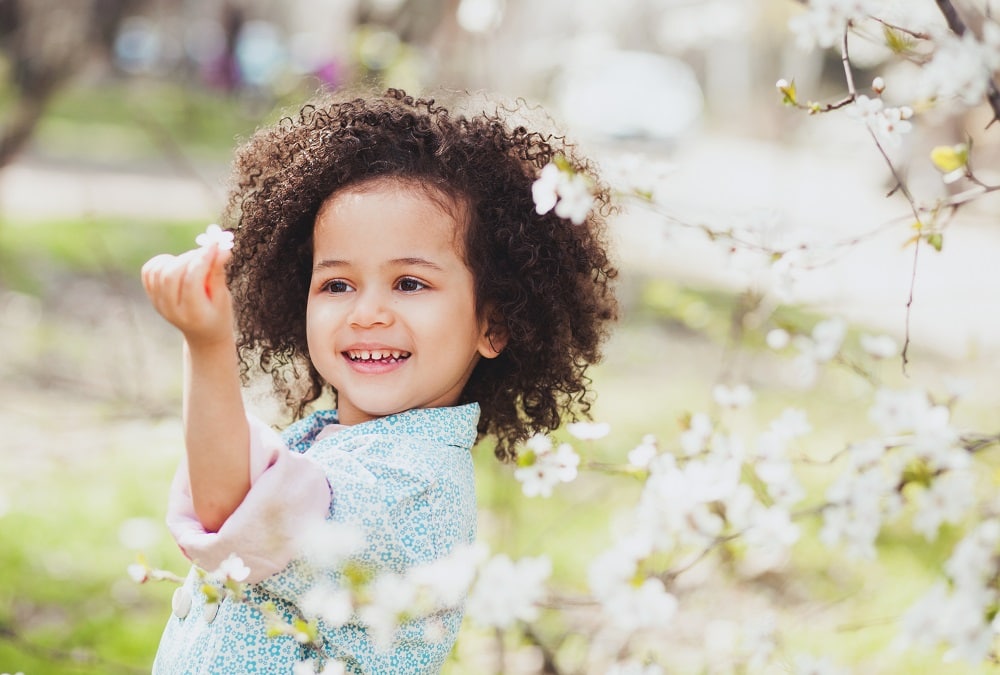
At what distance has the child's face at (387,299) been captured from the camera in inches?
62.3

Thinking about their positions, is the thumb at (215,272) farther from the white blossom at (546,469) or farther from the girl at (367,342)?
the white blossom at (546,469)

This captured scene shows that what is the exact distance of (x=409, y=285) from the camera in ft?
5.29

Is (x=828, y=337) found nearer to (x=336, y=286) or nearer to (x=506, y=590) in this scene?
(x=506, y=590)

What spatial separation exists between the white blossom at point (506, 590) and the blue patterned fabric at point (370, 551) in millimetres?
310

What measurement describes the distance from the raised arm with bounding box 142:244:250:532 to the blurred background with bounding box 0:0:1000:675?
0.50 m

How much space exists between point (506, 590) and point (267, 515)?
1.25 ft

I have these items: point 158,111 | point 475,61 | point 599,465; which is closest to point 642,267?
point 475,61

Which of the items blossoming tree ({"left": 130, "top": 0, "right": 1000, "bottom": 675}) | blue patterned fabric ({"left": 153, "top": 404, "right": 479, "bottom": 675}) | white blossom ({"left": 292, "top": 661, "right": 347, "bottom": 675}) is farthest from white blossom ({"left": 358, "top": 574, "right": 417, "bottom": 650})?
blue patterned fabric ({"left": 153, "top": 404, "right": 479, "bottom": 675})

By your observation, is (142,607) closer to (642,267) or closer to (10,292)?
(10,292)

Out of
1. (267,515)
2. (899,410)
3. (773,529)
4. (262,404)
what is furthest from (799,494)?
(262,404)

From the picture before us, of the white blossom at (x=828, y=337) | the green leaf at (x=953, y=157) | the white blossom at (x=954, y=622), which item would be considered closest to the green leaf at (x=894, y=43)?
the green leaf at (x=953, y=157)

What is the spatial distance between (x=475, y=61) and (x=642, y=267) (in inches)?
198

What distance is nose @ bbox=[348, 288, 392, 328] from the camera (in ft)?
5.12

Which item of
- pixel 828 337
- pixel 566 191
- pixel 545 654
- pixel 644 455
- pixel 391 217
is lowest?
pixel 545 654
